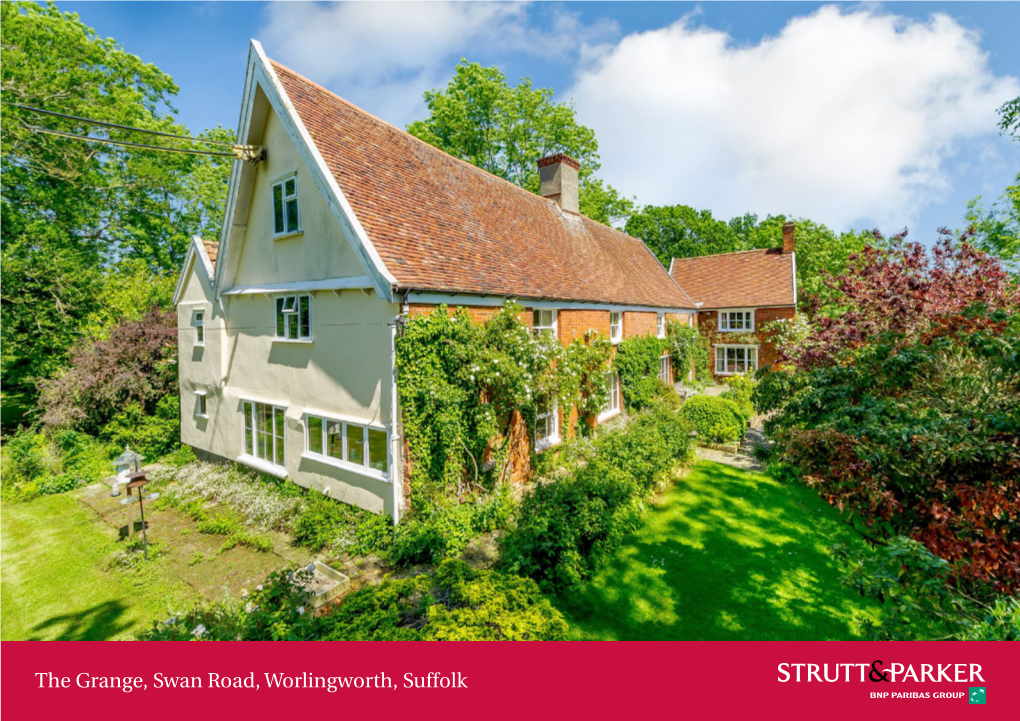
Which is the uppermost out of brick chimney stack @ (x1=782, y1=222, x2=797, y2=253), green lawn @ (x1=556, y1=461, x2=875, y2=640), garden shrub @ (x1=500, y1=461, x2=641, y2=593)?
brick chimney stack @ (x1=782, y1=222, x2=797, y2=253)

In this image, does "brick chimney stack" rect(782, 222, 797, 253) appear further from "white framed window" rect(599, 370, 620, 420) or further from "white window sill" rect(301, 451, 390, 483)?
"white window sill" rect(301, 451, 390, 483)

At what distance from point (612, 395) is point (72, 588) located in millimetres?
15540

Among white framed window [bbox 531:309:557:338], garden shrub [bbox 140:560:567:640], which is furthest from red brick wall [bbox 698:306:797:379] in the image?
garden shrub [bbox 140:560:567:640]

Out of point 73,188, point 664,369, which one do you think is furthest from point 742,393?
point 73,188

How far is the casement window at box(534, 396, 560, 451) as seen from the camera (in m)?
12.3

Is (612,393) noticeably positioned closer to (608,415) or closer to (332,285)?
(608,415)

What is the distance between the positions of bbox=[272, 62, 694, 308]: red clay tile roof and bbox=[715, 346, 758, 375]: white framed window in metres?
14.0

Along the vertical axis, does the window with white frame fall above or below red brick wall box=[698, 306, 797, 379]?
below

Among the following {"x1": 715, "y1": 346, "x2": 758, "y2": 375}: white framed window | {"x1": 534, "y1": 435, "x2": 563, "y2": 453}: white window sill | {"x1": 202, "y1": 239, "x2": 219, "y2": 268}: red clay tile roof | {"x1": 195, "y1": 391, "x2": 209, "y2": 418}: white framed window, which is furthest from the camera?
{"x1": 715, "y1": 346, "x2": 758, "y2": 375}: white framed window

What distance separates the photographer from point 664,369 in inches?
873

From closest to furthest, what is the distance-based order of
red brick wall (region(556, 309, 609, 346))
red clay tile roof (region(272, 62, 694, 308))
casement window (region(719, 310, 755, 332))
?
red clay tile roof (region(272, 62, 694, 308))
red brick wall (region(556, 309, 609, 346))
casement window (region(719, 310, 755, 332))

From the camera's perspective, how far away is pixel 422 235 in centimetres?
1052

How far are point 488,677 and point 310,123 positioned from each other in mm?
11696

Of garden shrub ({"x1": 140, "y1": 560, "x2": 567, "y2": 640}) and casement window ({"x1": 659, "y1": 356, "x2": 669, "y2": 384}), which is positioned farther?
casement window ({"x1": 659, "y1": 356, "x2": 669, "y2": 384})
